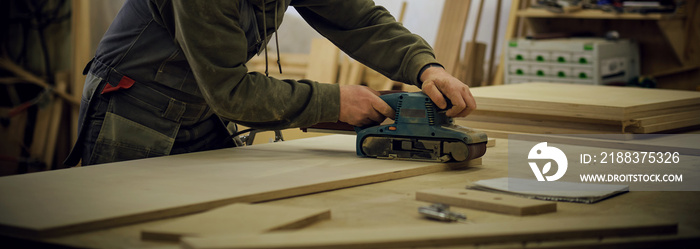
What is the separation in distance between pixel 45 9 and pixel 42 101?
2.33 feet

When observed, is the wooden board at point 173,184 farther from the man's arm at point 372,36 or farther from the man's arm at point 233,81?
the man's arm at point 372,36

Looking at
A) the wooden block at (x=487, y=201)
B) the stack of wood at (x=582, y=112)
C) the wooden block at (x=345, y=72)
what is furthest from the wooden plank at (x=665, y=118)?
the wooden block at (x=345, y=72)

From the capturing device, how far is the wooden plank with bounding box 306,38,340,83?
485 cm

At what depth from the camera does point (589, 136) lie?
7.68 ft

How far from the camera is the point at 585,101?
2.46 m

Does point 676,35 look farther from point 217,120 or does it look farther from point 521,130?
point 217,120

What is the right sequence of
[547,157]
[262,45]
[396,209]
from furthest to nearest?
[262,45], [547,157], [396,209]

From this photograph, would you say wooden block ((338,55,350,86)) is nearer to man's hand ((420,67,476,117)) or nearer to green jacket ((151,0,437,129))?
green jacket ((151,0,437,129))

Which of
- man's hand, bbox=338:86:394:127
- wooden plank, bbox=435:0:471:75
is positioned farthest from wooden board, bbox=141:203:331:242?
wooden plank, bbox=435:0:471:75

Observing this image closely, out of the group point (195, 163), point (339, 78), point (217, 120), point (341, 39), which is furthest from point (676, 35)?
point (195, 163)

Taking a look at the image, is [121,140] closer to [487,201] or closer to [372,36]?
[372,36]

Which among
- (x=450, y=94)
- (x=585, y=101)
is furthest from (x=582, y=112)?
(x=450, y=94)

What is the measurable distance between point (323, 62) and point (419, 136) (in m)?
3.02

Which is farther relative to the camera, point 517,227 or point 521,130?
point 521,130
